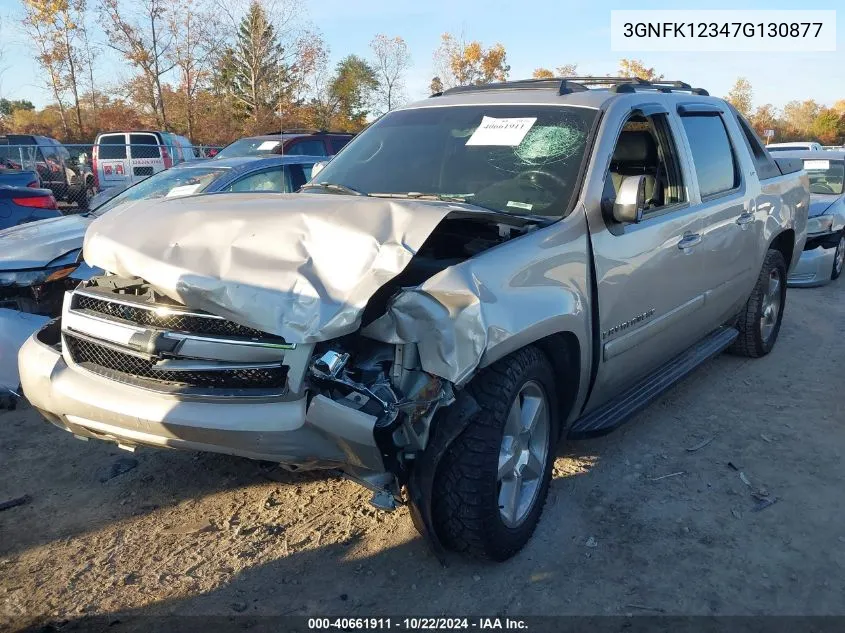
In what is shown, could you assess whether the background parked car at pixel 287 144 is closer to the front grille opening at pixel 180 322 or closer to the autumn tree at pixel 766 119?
the front grille opening at pixel 180 322

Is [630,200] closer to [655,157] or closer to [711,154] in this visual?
[655,157]

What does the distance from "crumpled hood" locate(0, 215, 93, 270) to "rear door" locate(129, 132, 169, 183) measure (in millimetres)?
12807

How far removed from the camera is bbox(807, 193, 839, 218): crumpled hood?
8.83 meters

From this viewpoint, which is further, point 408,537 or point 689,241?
point 689,241

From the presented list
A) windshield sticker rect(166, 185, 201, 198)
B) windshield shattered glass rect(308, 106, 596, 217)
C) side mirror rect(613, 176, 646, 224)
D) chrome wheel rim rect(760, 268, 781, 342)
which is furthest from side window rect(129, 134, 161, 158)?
side mirror rect(613, 176, 646, 224)

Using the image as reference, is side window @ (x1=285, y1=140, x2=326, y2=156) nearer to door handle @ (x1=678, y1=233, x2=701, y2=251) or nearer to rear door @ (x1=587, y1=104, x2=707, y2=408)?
rear door @ (x1=587, y1=104, x2=707, y2=408)

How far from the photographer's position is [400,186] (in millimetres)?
3693

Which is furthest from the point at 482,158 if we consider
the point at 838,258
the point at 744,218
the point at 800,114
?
the point at 800,114

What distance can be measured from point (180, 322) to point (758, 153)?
177 inches

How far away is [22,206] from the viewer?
7.06 meters

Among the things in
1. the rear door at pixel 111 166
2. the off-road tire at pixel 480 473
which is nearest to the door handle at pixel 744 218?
the off-road tire at pixel 480 473

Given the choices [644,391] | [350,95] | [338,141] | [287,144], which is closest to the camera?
[644,391]

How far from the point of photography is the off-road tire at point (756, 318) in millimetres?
5320

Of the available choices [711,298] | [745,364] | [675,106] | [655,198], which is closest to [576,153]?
[655,198]
